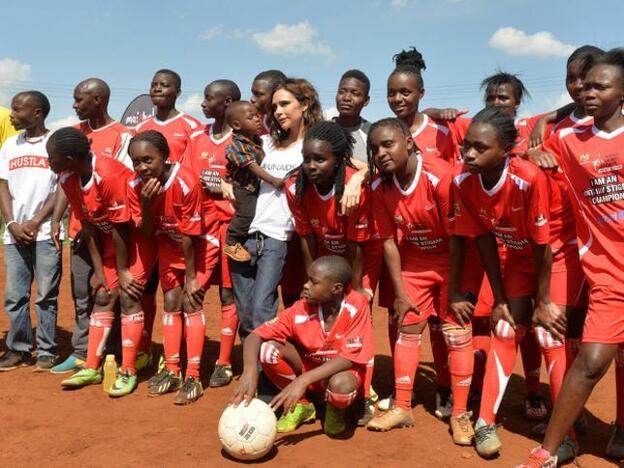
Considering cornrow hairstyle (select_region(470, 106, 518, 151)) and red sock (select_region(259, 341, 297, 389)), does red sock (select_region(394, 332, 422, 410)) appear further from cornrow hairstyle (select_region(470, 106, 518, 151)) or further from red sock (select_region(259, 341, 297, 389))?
cornrow hairstyle (select_region(470, 106, 518, 151))

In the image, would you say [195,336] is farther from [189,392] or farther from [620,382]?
[620,382]

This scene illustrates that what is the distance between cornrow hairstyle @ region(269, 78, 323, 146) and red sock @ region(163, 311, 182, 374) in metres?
1.78

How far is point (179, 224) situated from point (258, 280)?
839 mm

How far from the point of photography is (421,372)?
21.5ft

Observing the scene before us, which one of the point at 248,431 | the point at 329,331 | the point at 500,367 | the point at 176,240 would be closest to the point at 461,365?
the point at 500,367

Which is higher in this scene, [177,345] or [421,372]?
[177,345]

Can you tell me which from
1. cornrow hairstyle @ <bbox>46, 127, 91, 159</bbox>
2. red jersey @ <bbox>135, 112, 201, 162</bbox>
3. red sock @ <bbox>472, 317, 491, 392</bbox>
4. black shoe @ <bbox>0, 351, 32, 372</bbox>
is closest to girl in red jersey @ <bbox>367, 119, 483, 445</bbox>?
red sock @ <bbox>472, 317, 491, 392</bbox>

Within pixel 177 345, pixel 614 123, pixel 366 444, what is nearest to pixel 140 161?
pixel 177 345

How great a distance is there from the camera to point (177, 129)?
6527mm

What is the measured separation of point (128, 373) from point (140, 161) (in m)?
1.89

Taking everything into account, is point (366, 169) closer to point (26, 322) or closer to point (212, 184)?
point (212, 184)

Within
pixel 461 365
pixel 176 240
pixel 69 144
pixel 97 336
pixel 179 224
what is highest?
pixel 69 144

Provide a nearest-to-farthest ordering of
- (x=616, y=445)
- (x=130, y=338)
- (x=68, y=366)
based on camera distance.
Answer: (x=616, y=445), (x=130, y=338), (x=68, y=366)

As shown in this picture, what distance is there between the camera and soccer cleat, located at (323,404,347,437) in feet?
15.0
